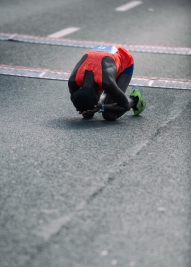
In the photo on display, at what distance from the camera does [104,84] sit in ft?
22.6

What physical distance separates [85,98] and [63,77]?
235 centimetres

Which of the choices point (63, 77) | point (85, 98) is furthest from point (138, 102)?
point (63, 77)

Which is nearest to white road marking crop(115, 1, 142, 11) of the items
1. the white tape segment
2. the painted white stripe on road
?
the white tape segment

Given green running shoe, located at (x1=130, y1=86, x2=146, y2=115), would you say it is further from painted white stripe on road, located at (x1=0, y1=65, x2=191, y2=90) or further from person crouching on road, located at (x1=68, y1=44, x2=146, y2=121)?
painted white stripe on road, located at (x1=0, y1=65, x2=191, y2=90)

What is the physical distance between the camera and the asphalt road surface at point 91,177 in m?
4.44

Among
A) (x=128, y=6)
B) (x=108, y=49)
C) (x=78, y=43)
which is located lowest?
(x=128, y=6)

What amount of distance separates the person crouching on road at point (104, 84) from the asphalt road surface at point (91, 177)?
173 mm

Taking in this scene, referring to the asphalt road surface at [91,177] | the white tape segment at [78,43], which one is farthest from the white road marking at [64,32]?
the asphalt road surface at [91,177]

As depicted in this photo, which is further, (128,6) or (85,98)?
(128,6)

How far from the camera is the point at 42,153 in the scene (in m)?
6.14

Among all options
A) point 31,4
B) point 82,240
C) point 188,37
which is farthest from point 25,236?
point 31,4

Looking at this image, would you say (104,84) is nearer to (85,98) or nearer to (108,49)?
(85,98)

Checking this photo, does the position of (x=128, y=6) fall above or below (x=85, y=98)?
below

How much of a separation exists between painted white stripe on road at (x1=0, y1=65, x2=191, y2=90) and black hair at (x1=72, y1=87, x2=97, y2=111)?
2096mm
